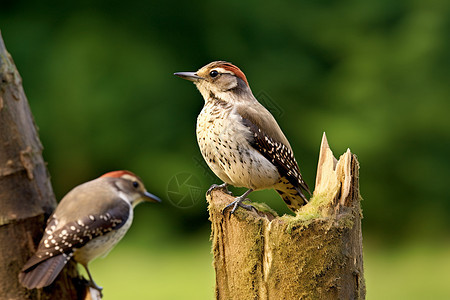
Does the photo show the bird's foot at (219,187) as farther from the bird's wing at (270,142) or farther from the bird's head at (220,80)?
the bird's head at (220,80)

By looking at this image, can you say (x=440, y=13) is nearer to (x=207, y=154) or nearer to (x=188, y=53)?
(x=188, y=53)

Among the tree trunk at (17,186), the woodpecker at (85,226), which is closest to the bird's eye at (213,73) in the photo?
the woodpecker at (85,226)

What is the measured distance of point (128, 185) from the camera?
165 inches

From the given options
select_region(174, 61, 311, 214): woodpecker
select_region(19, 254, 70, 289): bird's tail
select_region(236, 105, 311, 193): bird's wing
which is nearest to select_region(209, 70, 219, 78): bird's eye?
select_region(174, 61, 311, 214): woodpecker

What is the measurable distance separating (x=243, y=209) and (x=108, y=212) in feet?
3.92

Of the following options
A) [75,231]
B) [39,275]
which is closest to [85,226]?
[75,231]

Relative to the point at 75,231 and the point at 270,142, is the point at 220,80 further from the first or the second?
the point at 75,231

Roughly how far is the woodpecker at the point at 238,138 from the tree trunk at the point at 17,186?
0.86 meters

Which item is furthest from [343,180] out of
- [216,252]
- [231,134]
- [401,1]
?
[401,1]

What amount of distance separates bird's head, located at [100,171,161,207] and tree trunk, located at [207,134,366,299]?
133cm

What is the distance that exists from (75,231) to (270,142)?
1.23 metres

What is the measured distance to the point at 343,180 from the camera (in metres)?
2.91

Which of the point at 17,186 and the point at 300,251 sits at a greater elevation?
the point at 17,186

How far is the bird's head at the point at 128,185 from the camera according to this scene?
410 centimetres
